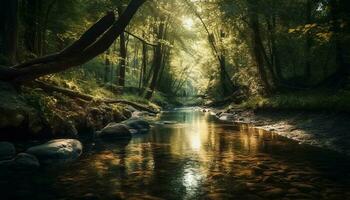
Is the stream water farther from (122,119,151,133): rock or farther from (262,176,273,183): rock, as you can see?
(122,119,151,133): rock

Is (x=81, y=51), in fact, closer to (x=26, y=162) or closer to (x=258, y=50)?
(x=26, y=162)

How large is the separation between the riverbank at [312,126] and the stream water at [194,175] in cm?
89

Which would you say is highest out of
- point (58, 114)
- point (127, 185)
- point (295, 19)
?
point (295, 19)

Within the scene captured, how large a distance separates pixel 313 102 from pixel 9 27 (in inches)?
546

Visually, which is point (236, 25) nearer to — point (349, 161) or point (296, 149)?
point (296, 149)

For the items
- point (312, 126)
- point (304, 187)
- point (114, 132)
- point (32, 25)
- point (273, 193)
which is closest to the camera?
point (273, 193)

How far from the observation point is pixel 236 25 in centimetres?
2934

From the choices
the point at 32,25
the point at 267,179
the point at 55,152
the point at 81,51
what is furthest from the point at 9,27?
the point at 267,179

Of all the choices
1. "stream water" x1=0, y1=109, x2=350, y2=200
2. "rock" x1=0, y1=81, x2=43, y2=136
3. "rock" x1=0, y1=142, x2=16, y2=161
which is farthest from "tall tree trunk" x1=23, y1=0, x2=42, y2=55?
"rock" x1=0, y1=142, x2=16, y2=161

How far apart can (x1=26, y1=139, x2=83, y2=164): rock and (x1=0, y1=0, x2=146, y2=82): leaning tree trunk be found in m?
3.06

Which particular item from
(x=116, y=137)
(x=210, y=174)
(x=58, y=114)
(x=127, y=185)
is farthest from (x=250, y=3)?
(x=127, y=185)

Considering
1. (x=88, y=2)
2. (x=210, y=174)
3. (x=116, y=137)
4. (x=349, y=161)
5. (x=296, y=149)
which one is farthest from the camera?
(x=88, y=2)

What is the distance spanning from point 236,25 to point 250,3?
691 cm

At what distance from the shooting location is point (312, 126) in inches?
605
